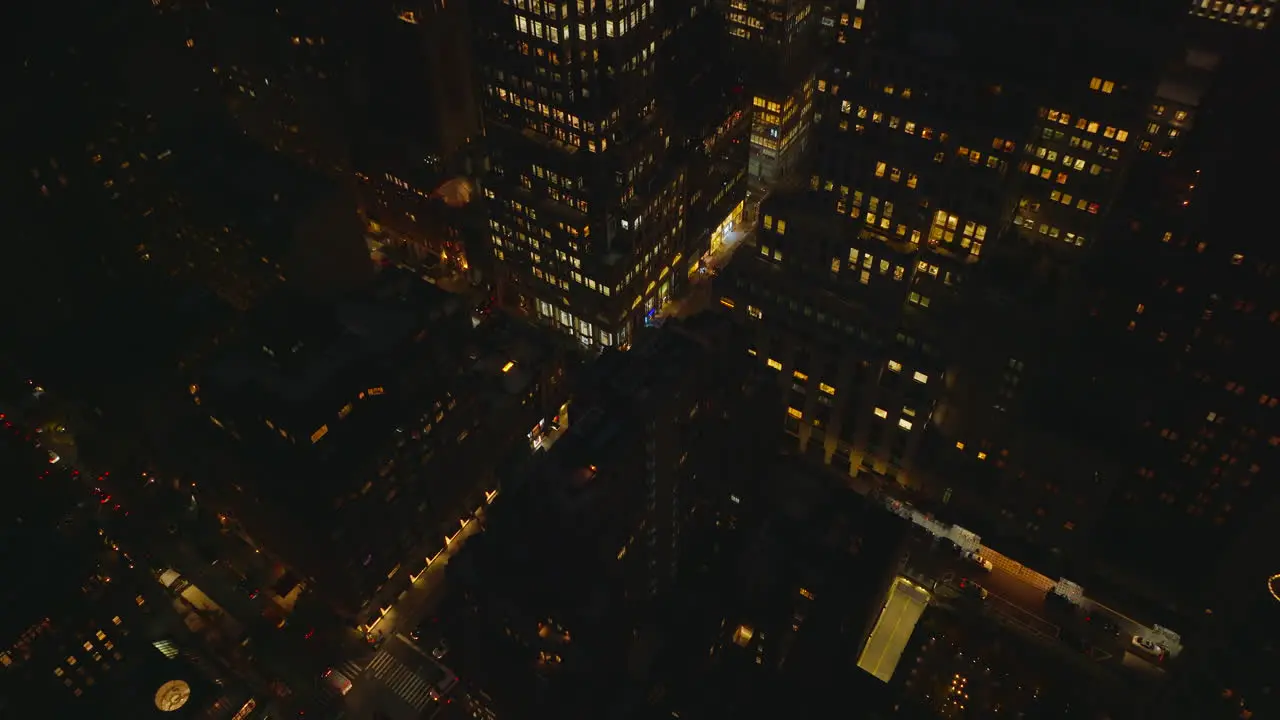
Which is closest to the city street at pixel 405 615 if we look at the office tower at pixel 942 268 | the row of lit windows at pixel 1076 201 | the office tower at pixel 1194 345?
the office tower at pixel 942 268

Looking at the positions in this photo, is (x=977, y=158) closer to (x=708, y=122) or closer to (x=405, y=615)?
(x=708, y=122)

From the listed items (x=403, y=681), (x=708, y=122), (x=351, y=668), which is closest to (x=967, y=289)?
(x=708, y=122)

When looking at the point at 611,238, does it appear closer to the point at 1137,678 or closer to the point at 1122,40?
the point at 1122,40

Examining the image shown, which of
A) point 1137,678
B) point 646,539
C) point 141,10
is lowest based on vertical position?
point 1137,678

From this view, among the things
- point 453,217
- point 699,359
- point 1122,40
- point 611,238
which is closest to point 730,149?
point 611,238

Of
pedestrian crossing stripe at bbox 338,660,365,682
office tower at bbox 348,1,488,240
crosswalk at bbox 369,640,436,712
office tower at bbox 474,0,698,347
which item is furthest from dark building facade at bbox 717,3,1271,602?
pedestrian crossing stripe at bbox 338,660,365,682
